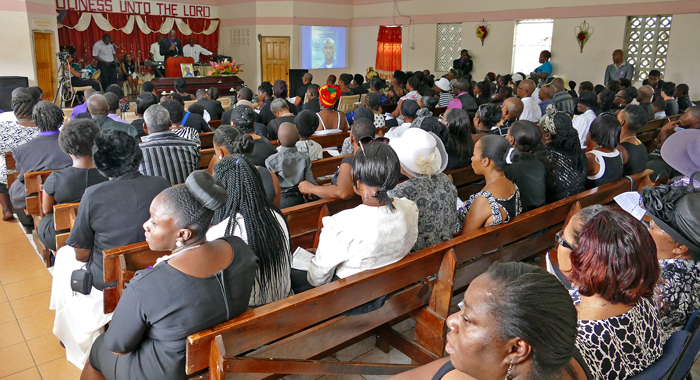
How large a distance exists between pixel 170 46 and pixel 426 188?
1296 cm

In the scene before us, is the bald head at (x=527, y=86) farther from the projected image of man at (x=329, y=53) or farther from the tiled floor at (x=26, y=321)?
the projected image of man at (x=329, y=53)

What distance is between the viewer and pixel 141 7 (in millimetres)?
13141

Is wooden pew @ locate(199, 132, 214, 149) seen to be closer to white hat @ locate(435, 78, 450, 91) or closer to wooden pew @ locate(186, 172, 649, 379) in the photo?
wooden pew @ locate(186, 172, 649, 379)

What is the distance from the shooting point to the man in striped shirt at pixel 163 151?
3244 mm

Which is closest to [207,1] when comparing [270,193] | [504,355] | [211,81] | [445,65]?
[211,81]

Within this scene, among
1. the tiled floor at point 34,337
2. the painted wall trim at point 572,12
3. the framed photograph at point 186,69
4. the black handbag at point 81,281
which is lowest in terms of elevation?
the tiled floor at point 34,337

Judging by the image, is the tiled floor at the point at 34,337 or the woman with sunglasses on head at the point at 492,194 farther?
the woman with sunglasses on head at the point at 492,194

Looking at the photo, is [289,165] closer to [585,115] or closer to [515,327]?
[515,327]

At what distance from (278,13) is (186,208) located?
506 inches

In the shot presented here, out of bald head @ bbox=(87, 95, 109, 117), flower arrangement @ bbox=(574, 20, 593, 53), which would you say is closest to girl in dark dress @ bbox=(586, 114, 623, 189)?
bald head @ bbox=(87, 95, 109, 117)

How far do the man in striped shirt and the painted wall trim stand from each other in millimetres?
9687

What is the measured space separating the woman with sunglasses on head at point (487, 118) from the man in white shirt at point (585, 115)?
137cm

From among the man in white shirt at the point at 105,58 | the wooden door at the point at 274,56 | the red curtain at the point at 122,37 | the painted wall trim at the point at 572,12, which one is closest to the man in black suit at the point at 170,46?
the red curtain at the point at 122,37

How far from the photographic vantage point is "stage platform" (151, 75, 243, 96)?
37.5 feet
